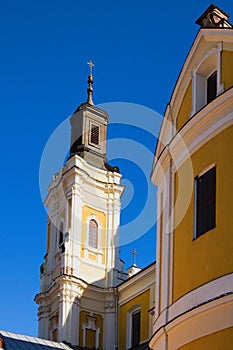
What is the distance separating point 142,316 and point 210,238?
19.3m

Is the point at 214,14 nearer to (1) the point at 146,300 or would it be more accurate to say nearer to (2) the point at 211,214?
(2) the point at 211,214

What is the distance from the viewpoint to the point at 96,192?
3744cm

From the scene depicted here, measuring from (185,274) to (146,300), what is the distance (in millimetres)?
18204

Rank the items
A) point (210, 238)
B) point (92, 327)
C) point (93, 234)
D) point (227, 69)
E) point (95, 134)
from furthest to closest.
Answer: point (95, 134) → point (93, 234) → point (92, 327) → point (227, 69) → point (210, 238)

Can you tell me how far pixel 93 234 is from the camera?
36938mm

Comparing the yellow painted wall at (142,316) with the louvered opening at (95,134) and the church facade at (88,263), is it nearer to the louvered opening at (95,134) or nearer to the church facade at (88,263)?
the church facade at (88,263)

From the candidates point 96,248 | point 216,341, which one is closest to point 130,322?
point 96,248

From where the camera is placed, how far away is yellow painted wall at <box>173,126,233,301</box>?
47.2ft

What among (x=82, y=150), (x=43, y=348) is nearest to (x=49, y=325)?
(x=43, y=348)

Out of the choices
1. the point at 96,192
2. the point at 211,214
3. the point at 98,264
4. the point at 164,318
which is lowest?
the point at 164,318

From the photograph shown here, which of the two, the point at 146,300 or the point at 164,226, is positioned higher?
the point at 146,300

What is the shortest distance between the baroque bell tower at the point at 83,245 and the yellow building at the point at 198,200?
17.7 metres

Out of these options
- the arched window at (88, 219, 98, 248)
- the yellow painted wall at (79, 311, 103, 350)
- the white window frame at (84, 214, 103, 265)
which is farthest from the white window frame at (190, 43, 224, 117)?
the arched window at (88, 219, 98, 248)

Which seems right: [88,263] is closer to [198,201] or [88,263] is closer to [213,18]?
[213,18]
